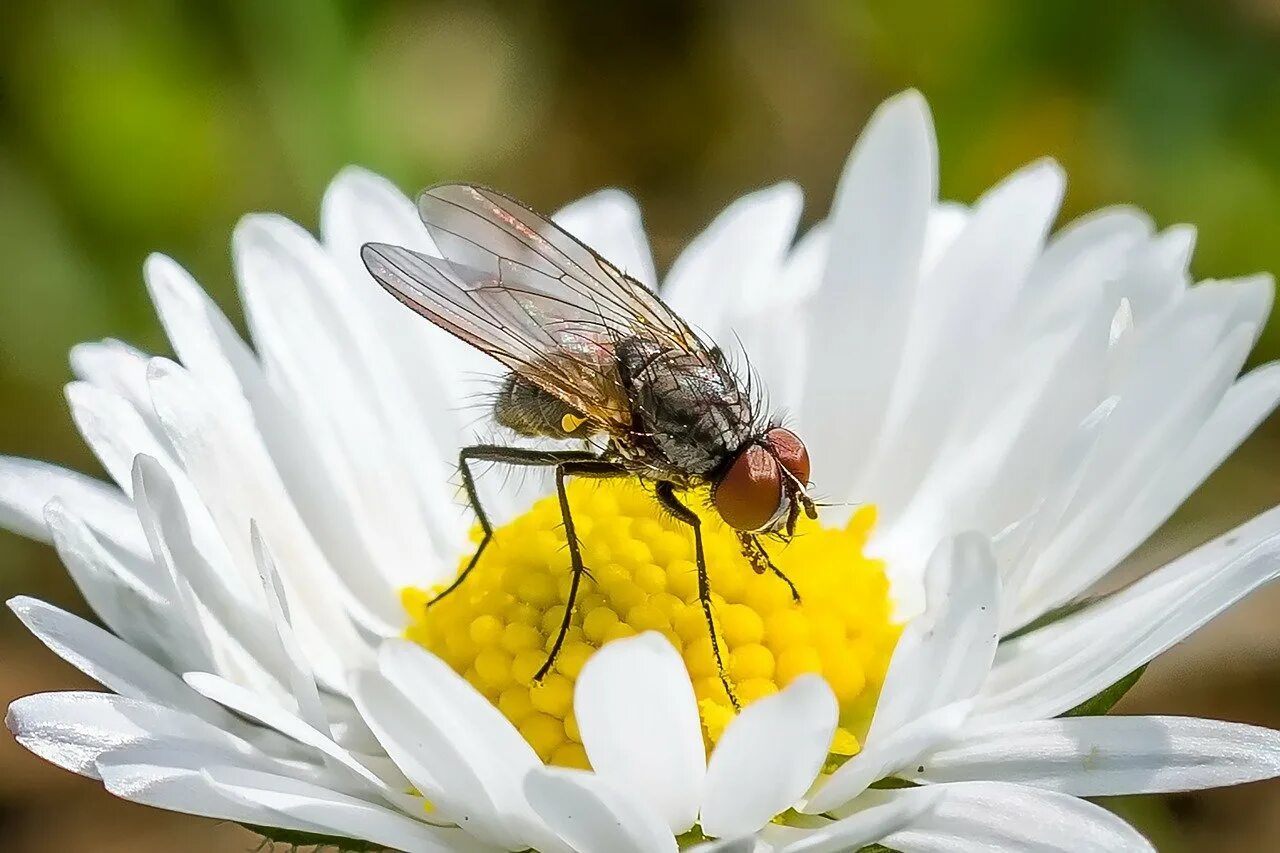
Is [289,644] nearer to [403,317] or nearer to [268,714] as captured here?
[268,714]

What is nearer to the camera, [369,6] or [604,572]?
[604,572]

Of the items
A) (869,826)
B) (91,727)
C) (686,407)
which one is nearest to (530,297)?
(686,407)

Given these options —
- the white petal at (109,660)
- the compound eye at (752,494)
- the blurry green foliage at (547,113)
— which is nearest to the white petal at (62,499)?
the white petal at (109,660)

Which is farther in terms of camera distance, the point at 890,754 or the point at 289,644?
the point at 289,644

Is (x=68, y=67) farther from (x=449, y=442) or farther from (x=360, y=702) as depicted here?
(x=360, y=702)

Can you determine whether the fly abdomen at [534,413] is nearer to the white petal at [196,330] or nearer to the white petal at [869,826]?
the white petal at [196,330]

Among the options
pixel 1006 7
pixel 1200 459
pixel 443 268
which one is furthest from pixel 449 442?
pixel 1006 7
